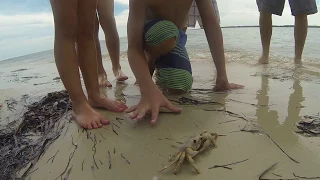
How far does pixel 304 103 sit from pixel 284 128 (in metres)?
0.48

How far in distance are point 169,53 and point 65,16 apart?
0.91 metres

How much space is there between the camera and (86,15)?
6.35 feet

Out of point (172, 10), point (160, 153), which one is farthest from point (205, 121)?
point (172, 10)

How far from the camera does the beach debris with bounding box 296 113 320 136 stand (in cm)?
148

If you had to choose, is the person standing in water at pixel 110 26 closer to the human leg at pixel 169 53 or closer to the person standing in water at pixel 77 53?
the human leg at pixel 169 53

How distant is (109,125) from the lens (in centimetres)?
177

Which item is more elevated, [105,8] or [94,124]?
[105,8]

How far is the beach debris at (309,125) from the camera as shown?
148 cm

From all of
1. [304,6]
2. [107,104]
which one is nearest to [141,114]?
[107,104]

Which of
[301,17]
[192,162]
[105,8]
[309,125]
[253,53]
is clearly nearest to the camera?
[192,162]

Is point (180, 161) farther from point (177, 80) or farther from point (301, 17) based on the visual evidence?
point (301, 17)

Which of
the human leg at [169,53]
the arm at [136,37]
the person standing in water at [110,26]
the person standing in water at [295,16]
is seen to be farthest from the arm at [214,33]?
the person standing in water at [295,16]

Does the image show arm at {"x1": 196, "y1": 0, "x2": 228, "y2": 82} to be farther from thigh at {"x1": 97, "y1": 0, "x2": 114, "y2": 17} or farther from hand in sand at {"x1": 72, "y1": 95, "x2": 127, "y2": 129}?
thigh at {"x1": 97, "y1": 0, "x2": 114, "y2": 17}

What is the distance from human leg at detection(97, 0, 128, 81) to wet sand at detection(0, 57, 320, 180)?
3.09ft
